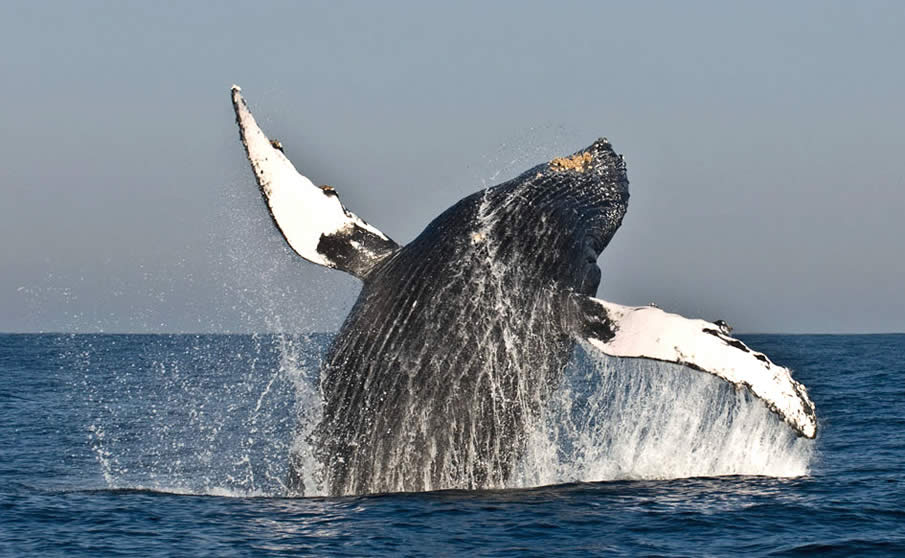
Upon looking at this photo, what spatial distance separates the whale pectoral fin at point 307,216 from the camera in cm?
1412

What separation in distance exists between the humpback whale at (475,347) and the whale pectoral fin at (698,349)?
0.5 inches

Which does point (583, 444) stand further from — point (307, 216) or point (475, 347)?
point (307, 216)

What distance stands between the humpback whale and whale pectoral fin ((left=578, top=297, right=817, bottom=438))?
0.01m

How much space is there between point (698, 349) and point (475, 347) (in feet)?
7.71

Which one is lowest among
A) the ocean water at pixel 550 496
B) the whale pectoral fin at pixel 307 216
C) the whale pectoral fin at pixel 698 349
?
the ocean water at pixel 550 496

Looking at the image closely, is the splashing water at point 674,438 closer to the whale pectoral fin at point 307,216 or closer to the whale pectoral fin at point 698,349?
the whale pectoral fin at point 698,349

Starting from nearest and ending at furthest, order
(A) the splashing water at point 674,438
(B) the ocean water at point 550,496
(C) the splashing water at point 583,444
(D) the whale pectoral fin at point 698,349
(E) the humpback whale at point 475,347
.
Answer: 1. (B) the ocean water at point 550,496
2. (D) the whale pectoral fin at point 698,349
3. (E) the humpback whale at point 475,347
4. (C) the splashing water at point 583,444
5. (A) the splashing water at point 674,438

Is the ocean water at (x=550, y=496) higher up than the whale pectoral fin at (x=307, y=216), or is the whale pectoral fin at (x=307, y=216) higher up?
the whale pectoral fin at (x=307, y=216)

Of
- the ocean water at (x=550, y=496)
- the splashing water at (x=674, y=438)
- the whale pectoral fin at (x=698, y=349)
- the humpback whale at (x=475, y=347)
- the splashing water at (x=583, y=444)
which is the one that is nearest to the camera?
the ocean water at (x=550, y=496)

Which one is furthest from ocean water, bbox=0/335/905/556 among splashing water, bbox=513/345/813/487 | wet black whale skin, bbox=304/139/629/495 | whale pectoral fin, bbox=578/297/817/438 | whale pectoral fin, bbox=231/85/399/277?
whale pectoral fin, bbox=231/85/399/277

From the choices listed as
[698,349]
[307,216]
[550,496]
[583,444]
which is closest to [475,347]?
[550,496]

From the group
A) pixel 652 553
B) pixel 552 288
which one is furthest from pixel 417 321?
pixel 652 553

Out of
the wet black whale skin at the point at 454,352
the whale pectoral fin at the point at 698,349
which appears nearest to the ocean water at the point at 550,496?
the wet black whale skin at the point at 454,352

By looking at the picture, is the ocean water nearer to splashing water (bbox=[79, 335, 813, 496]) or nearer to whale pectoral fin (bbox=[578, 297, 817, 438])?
splashing water (bbox=[79, 335, 813, 496])
